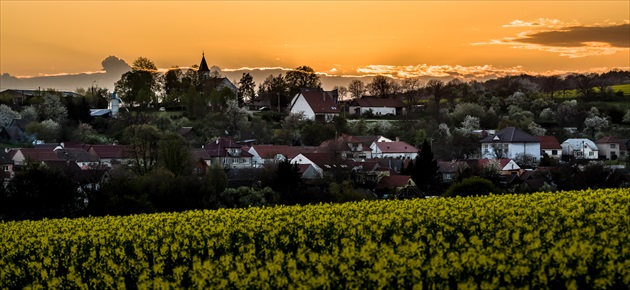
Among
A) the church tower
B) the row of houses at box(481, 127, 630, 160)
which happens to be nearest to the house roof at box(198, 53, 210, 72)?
the church tower

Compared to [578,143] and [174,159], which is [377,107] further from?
[174,159]

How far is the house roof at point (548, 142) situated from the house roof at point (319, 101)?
30058mm

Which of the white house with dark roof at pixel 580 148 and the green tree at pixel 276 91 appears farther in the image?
the green tree at pixel 276 91

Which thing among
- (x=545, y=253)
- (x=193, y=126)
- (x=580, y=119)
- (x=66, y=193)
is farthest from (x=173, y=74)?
(x=545, y=253)

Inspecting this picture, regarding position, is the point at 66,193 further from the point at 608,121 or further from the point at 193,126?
the point at 608,121

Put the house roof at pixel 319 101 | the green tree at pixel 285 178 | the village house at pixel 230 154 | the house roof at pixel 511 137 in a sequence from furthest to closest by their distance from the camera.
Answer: the house roof at pixel 319 101, the house roof at pixel 511 137, the village house at pixel 230 154, the green tree at pixel 285 178

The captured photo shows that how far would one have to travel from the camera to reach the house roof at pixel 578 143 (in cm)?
9569

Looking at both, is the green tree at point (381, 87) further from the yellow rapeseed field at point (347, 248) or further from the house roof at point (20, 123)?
the yellow rapeseed field at point (347, 248)

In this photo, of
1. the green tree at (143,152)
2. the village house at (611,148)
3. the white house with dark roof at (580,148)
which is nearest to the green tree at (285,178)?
the green tree at (143,152)

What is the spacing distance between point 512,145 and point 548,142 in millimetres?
5574

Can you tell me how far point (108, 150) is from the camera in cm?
8694

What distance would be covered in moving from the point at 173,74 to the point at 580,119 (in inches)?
2178

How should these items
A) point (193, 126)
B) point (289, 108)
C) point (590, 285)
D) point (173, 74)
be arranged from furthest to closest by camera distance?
point (173, 74) → point (289, 108) → point (193, 126) → point (590, 285)

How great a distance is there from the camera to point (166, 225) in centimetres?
2906
